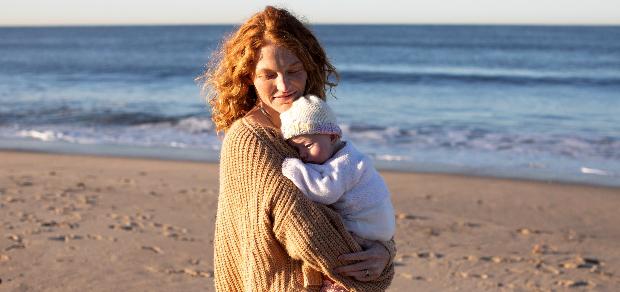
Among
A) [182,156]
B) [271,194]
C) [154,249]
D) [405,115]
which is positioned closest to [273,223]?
[271,194]

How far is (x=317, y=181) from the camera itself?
7.91ft

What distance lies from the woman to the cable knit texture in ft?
0.12

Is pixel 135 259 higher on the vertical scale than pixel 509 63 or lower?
higher

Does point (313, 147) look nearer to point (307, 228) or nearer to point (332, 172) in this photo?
point (332, 172)

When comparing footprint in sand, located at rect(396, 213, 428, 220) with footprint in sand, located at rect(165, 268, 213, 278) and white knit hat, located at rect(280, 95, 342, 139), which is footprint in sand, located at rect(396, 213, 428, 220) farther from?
white knit hat, located at rect(280, 95, 342, 139)

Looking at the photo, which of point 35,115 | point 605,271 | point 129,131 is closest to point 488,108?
point 129,131

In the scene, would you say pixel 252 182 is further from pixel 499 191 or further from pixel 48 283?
pixel 499 191

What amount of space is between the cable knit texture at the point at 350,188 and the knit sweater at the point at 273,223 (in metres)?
0.04

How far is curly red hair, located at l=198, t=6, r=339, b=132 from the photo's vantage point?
102 inches

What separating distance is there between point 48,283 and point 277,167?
13.2 feet

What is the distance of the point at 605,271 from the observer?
662 centimetres

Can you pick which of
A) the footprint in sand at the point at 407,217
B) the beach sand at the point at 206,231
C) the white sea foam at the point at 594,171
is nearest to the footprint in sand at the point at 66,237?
the beach sand at the point at 206,231

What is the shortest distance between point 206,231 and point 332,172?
5.25 m

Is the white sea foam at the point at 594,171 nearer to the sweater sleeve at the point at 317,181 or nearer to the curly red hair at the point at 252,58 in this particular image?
the curly red hair at the point at 252,58
